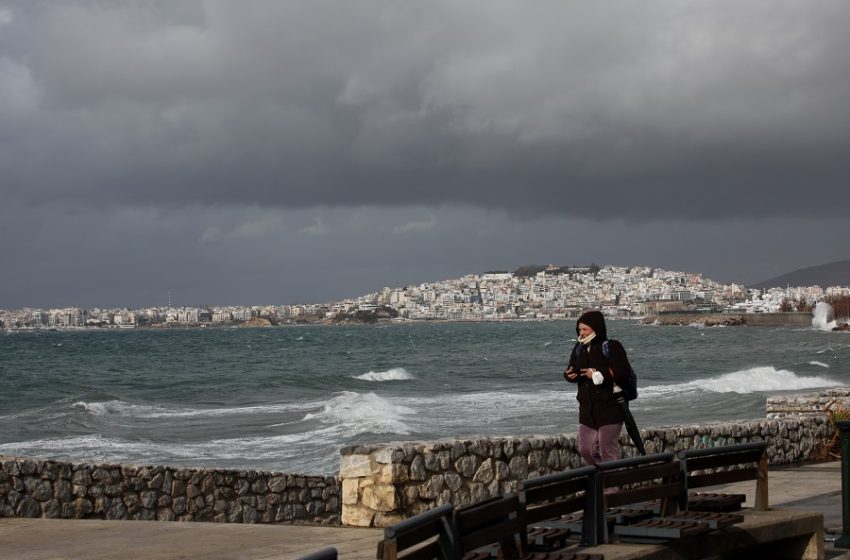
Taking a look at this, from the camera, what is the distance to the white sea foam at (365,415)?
26.4 meters

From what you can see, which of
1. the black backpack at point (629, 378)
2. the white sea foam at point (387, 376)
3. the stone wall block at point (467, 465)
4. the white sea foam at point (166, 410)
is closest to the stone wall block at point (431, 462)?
the stone wall block at point (467, 465)

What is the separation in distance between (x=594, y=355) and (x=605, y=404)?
391mm

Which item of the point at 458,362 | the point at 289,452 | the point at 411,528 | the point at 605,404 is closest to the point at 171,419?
the point at 289,452

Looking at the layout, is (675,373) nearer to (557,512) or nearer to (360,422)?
(360,422)

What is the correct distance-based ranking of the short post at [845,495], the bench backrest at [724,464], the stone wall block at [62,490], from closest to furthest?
the bench backrest at [724,464]
the short post at [845,495]
the stone wall block at [62,490]

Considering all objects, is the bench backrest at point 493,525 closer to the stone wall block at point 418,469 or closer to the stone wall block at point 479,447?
the stone wall block at point 418,469

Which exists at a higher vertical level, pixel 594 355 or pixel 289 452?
pixel 594 355

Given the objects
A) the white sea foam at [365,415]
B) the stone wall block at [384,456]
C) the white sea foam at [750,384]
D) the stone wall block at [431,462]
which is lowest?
the white sea foam at [750,384]

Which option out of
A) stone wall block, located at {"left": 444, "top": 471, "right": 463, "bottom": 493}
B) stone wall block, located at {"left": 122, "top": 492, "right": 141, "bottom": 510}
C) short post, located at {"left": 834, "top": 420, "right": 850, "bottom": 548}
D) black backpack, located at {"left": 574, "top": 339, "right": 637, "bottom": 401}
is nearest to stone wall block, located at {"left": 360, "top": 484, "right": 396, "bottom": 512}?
stone wall block, located at {"left": 444, "top": 471, "right": 463, "bottom": 493}

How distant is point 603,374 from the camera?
8617 mm

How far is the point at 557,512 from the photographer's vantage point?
6.46 meters

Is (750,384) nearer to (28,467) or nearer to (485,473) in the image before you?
(485,473)

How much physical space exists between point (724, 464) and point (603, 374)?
1149 millimetres

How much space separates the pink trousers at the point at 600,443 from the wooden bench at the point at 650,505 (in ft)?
3.64
